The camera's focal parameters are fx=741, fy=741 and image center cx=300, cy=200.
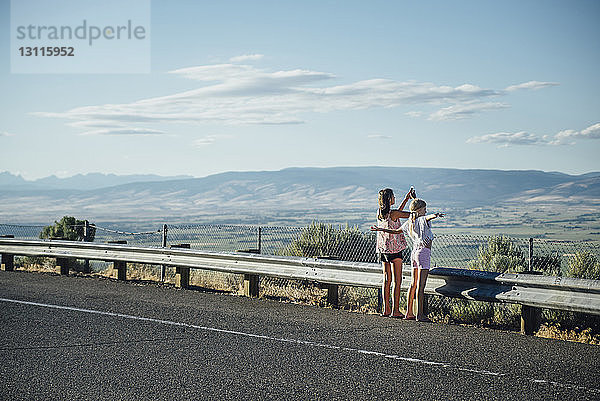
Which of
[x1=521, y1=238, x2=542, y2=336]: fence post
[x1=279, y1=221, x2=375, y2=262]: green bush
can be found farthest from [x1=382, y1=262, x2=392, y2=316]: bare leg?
[x1=279, y1=221, x2=375, y2=262]: green bush

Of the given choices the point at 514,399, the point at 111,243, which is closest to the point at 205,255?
the point at 111,243

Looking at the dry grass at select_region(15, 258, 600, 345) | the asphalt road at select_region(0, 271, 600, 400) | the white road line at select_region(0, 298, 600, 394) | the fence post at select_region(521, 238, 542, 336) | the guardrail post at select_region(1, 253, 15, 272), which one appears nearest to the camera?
the asphalt road at select_region(0, 271, 600, 400)

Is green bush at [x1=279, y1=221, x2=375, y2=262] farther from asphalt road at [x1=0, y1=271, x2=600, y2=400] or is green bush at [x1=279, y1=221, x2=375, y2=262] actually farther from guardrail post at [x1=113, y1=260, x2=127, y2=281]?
asphalt road at [x1=0, y1=271, x2=600, y2=400]

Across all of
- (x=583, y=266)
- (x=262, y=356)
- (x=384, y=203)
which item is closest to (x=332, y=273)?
(x=384, y=203)

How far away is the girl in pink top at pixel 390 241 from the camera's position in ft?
35.1

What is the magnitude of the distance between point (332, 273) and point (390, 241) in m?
1.57

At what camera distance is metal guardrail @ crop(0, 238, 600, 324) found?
30.1 ft

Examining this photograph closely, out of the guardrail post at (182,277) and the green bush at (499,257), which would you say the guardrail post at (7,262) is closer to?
the guardrail post at (182,277)

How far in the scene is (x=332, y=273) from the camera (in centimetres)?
1194

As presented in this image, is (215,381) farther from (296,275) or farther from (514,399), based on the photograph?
(296,275)

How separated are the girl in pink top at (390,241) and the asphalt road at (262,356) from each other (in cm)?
40

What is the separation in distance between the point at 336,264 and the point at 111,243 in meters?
6.15

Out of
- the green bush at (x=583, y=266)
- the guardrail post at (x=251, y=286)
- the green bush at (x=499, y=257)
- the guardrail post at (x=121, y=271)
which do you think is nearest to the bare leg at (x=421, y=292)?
the guardrail post at (x=251, y=286)

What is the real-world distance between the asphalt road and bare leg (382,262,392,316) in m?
0.22
